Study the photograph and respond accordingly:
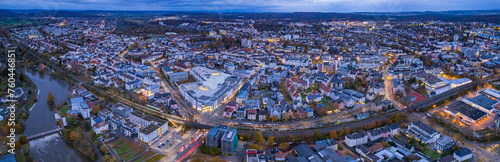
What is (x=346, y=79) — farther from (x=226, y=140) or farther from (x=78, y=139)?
(x=78, y=139)

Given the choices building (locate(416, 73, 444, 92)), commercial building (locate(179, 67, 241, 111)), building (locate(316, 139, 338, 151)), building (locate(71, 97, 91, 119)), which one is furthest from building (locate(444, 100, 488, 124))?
building (locate(71, 97, 91, 119))

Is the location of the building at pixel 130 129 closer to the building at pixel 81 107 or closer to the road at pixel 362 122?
the building at pixel 81 107

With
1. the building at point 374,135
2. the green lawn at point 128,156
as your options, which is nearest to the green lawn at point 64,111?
the green lawn at point 128,156

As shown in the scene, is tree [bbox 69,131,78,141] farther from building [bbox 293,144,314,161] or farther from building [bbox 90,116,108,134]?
building [bbox 293,144,314,161]

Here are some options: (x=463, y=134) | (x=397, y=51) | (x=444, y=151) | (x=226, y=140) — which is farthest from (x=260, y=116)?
(x=397, y=51)

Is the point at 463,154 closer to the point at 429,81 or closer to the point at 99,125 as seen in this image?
the point at 429,81
